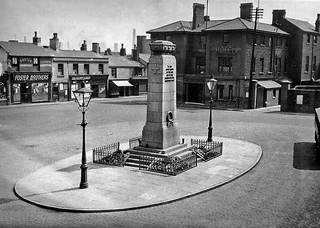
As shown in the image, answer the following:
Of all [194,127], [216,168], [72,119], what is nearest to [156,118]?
[216,168]

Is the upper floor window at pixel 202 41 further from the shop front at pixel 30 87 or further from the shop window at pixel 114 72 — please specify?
the shop front at pixel 30 87

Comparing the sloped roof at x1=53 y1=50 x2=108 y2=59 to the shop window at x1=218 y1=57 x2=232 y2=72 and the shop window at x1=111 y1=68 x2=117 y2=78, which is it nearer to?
the shop window at x1=111 y1=68 x2=117 y2=78

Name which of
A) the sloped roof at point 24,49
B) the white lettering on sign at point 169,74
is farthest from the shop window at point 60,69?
the white lettering on sign at point 169,74

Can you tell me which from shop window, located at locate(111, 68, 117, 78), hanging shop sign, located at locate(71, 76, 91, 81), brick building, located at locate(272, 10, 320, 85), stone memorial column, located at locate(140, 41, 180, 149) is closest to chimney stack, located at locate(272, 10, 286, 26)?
brick building, located at locate(272, 10, 320, 85)

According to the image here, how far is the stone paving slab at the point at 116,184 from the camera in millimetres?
12836

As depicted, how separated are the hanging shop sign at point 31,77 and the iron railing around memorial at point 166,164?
32.0 meters

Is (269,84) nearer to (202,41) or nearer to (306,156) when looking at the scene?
(202,41)

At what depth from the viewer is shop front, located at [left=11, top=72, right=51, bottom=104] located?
1756 inches

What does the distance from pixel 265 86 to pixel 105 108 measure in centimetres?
1910

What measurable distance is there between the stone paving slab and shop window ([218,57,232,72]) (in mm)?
26406

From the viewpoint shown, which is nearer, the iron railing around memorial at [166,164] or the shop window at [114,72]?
the iron railing around memorial at [166,164]

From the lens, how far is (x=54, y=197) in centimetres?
1333

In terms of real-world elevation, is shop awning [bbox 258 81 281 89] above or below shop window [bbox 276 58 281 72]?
below

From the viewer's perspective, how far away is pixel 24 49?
4606 cm
